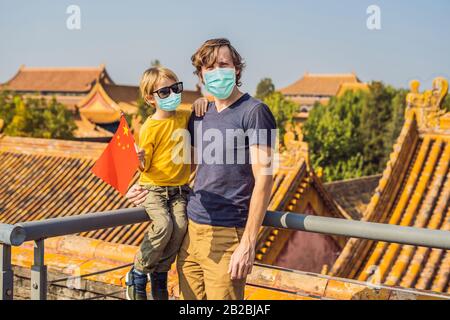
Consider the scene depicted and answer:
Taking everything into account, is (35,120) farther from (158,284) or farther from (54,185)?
(158,284)

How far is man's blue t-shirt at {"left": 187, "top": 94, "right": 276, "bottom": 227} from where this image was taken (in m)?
2.65

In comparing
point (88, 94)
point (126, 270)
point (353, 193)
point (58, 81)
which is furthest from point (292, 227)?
point (58, 81)

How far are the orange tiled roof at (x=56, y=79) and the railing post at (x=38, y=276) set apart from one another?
50.2 meters

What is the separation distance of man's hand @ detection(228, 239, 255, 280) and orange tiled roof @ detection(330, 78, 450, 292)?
469 cm

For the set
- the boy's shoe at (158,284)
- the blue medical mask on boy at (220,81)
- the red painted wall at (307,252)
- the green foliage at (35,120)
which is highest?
the blue medical mask on boy at (220,81)

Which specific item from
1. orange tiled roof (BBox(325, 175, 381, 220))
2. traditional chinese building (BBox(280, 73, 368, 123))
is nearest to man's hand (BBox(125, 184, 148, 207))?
orange tiled roof (BBox(325, 175, 381, 220))

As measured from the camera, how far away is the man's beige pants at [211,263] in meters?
2.75

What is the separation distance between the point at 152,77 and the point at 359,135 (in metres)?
36.3

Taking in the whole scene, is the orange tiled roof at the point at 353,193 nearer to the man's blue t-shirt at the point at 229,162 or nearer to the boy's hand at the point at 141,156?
the boy's hand at the point at 141,156

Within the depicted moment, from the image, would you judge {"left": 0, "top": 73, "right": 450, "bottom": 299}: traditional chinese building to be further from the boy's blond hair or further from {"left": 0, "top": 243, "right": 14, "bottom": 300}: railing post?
the boy's blond hair

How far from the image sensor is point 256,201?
102 inches

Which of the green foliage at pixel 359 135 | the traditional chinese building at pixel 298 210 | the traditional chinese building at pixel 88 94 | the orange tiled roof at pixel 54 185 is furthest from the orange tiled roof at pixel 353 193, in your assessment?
the green foliage at pixel 359 135

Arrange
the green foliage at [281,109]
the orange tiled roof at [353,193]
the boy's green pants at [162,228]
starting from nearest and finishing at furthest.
A: the boy's green pants at [162,228] < the orange tiled roof at [353,193] < the green foliage at [281,109]

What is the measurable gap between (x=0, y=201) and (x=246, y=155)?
1269 centimetres
